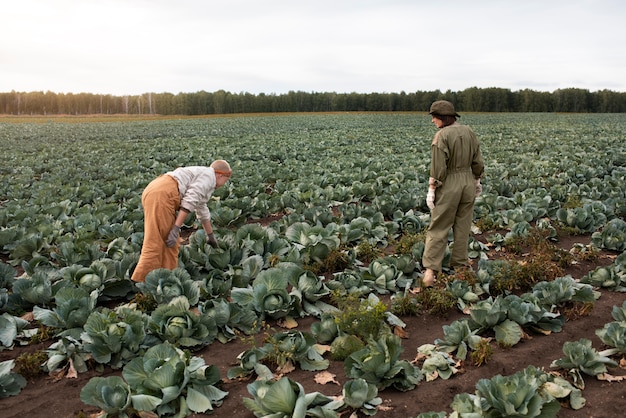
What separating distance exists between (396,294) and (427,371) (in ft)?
4.81

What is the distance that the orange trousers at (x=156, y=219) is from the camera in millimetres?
5715

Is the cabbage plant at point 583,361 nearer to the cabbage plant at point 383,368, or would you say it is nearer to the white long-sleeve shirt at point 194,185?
the cabbage plant at point 383,368

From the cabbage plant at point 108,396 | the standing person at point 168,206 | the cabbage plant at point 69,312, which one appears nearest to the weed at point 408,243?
the standing person at point 168,206

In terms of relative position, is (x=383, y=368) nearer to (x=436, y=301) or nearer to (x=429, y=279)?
(x=436, y=301)

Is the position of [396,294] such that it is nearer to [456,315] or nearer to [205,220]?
[456,315]

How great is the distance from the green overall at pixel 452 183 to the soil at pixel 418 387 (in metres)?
1.26

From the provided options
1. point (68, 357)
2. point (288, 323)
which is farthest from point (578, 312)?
point (68, 357)

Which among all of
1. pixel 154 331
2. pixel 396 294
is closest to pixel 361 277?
pixel 396 294

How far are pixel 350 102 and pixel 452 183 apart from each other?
105 metres

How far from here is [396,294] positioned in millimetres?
5516

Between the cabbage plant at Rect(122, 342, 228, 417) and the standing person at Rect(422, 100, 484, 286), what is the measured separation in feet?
9.97

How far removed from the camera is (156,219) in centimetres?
576

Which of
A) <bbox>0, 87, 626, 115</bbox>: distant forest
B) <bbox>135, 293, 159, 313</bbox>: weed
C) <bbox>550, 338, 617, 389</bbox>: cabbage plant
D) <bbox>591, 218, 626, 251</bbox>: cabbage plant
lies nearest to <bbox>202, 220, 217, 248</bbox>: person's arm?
<bbox>135, 293, 159, 313</bbox>: weed

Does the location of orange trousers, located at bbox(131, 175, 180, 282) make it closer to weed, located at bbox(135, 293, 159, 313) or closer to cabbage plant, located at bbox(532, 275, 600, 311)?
weed, located at bbox(135, 293, 159, 313)
